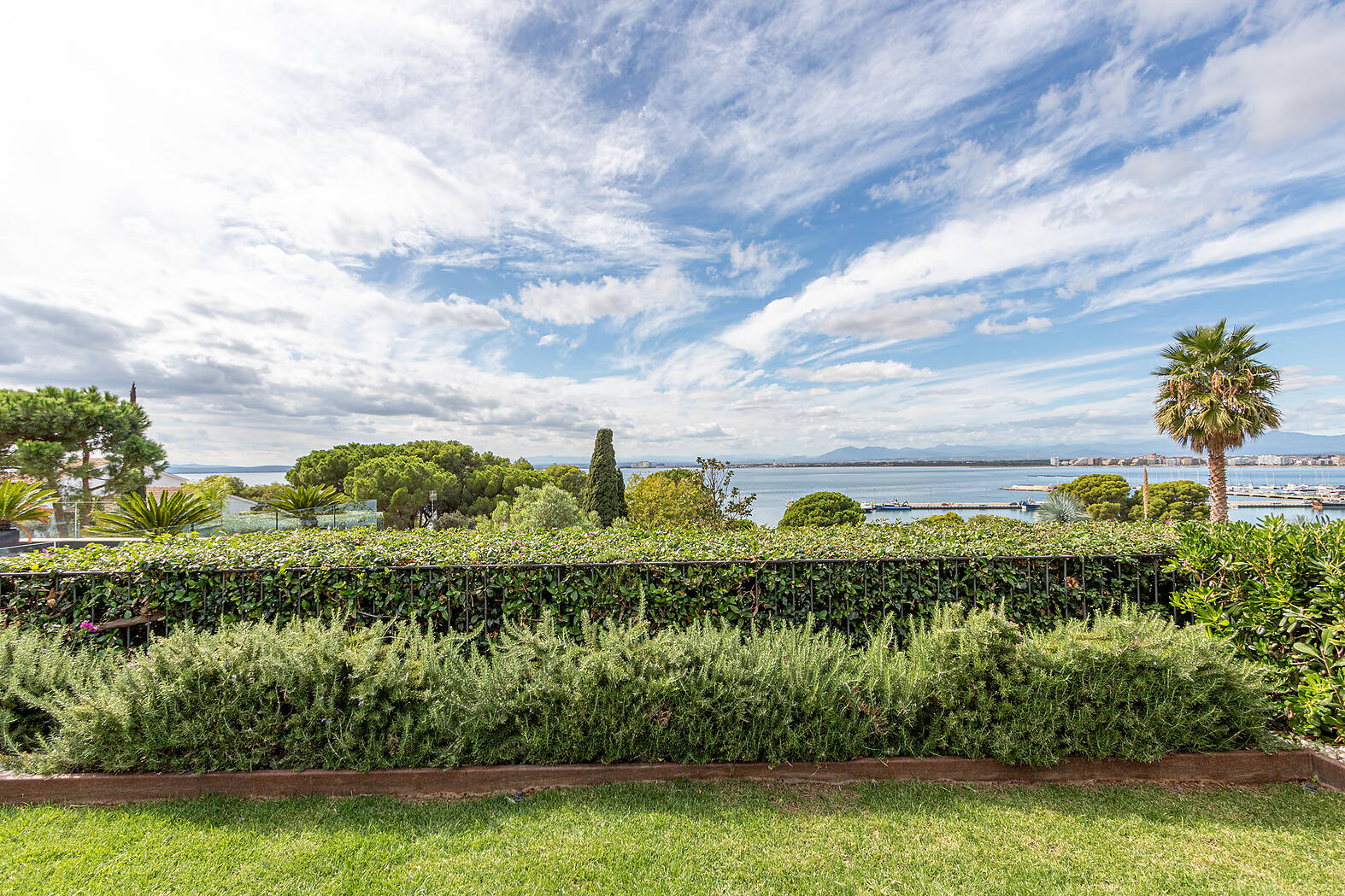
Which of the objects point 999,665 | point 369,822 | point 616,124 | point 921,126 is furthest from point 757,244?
point 369,822

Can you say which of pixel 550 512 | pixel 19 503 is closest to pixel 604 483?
pixel 550 512

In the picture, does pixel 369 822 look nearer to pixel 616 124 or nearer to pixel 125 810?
pixel 125 810

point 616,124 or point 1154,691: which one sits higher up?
point 616,124

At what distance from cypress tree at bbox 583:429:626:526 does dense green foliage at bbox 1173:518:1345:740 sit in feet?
69.3

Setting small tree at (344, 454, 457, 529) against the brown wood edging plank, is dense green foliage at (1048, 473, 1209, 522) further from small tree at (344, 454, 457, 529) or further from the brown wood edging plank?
Answer: small tree at (344, 454, 457, 529)

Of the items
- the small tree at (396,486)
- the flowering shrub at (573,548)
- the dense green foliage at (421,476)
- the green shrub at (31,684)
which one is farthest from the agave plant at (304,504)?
the small tree at (396,486)

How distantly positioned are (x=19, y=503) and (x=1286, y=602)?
14.9 m

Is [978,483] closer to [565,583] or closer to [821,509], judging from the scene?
[821,509]

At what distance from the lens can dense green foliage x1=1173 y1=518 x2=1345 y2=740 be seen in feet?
9.46

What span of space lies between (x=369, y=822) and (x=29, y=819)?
4.99 feet

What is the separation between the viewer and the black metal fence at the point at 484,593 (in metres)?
3.70

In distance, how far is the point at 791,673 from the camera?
2.85 m

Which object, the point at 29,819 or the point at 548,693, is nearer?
the point at 29,819

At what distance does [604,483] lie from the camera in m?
24.5
